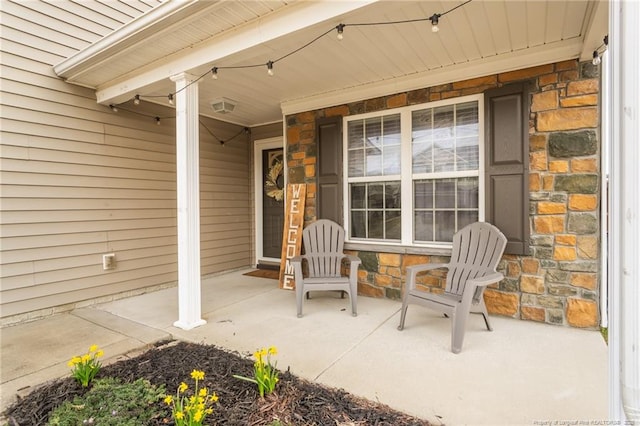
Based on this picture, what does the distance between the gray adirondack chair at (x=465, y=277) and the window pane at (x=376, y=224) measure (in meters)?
1.00

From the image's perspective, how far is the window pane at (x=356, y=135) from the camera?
4082mm

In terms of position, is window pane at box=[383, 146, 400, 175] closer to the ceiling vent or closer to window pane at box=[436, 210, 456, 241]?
window pane at box=[436, 210, 456, 241]

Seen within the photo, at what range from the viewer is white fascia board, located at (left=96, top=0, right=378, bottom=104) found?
2215 millimetres

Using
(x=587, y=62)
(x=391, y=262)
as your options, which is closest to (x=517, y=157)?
(x=587, y=62)

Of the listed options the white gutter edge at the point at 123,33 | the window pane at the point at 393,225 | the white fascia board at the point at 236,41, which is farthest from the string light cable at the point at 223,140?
the window pane at the point at 393,225

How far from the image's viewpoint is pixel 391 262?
150 inches

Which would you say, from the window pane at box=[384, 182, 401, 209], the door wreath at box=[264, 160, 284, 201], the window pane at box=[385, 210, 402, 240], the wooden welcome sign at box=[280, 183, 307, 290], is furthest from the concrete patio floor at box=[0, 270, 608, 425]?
the door wreath at box=[264, 160, 284, 201]

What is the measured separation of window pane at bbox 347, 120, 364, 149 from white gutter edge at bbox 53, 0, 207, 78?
224 cm

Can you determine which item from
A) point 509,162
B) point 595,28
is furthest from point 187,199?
point 595,28

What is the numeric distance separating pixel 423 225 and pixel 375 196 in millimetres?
676

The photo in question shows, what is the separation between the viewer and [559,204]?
9.59ft

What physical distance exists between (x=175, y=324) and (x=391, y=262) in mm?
2350

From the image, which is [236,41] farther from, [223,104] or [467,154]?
[467,154]

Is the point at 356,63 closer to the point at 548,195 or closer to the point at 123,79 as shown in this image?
the point at 548,195
